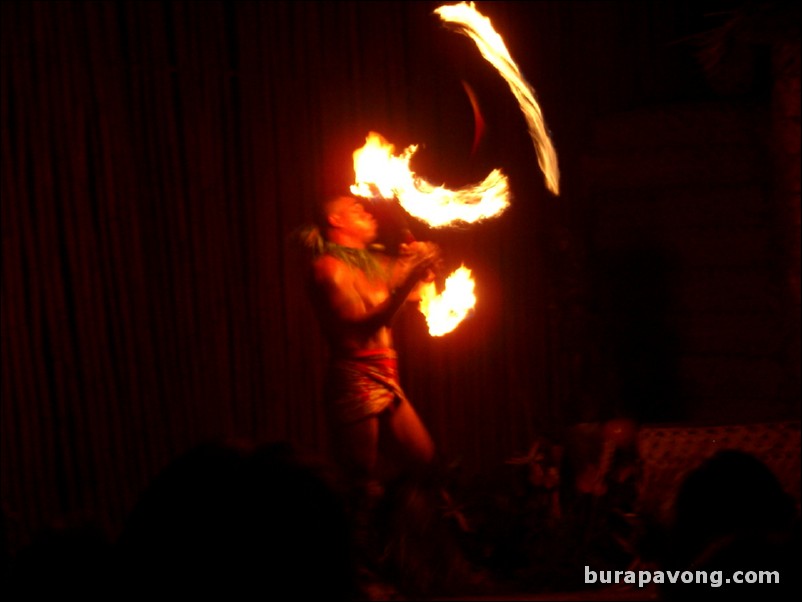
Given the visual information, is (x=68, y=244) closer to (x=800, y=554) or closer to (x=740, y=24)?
(x=740, y=24)

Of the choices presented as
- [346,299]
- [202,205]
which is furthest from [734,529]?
[202,205]

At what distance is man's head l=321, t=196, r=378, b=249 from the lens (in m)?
4.26

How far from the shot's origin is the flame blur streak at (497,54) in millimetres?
4359

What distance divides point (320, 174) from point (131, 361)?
1.60 meters

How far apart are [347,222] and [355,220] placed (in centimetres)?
4

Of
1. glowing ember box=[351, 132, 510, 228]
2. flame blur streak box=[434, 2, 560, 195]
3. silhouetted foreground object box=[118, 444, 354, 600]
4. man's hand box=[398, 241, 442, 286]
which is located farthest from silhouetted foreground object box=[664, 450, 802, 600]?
flame blur streak box=[434, 2, 560, 195]

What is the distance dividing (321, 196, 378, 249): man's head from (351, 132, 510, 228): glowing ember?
0.26ft

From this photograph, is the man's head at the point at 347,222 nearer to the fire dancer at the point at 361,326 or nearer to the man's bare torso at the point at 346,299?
the fire dancer at the point at 361,326

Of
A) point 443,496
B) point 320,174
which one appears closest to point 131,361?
point 320,174

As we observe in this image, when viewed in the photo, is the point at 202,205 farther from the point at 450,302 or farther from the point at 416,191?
the point at 450,302

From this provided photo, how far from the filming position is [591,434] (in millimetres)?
4758

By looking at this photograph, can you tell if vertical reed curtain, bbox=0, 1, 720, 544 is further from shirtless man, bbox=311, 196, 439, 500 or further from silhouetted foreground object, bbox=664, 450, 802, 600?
silhouetted foreground object, bbox=664, 450, 802, 600

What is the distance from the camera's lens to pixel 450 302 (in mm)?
4242

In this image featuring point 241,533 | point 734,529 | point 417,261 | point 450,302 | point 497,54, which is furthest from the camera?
point 497,54
